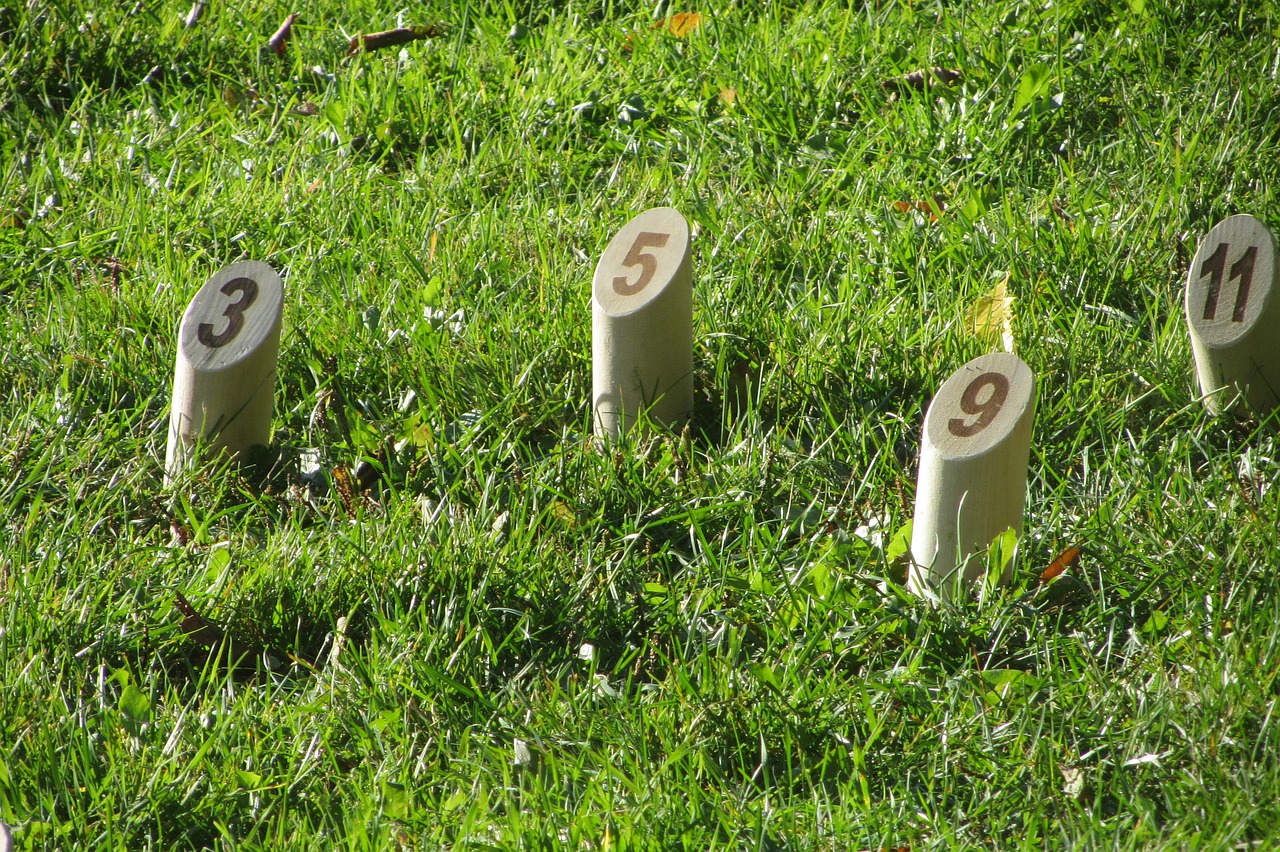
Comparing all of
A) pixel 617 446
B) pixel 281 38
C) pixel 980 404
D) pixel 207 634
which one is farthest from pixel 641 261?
pixel 281 38

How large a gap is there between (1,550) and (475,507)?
96cm

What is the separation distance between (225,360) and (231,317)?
0.36 ft

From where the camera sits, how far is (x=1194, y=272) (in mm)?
2641

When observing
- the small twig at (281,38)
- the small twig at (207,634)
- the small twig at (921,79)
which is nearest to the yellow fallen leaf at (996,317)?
the small twig at (921,79)

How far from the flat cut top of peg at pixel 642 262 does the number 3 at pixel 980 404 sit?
2.36 ft

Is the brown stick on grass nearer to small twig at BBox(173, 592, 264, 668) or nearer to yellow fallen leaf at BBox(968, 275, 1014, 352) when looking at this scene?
yellow fallen leaf at BBox(968, 275, 1014, 352)

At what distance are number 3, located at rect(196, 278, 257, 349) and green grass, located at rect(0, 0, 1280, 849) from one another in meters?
0.31

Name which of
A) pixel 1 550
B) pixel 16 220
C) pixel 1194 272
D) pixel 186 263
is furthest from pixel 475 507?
pixel 16 220

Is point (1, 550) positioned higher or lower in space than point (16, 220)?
lower

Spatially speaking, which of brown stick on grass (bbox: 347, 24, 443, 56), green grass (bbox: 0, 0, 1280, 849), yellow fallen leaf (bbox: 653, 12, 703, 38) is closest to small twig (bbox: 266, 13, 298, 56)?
green grass (bbox: 0, 0, 1280, 849)

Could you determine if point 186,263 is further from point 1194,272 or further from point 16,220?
point 1194,272

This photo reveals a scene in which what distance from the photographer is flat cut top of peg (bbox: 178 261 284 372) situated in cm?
269

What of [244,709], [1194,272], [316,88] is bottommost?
[244,709]

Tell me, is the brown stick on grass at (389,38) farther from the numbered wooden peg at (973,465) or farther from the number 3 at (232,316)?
the numbered wooden peg at (973,465)
